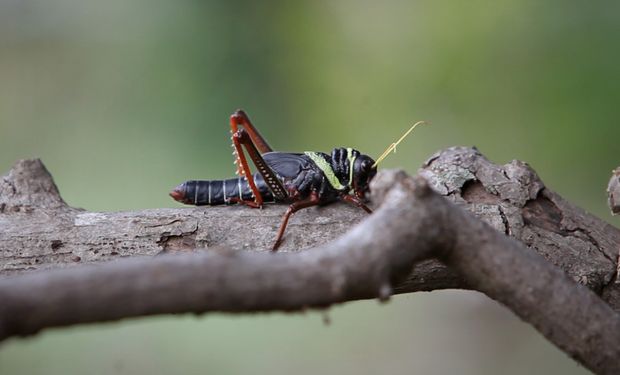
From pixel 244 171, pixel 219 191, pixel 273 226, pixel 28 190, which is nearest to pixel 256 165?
pixel 244 171

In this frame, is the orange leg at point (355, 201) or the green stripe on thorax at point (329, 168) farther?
the green stripe on thorax at point (329, 168)

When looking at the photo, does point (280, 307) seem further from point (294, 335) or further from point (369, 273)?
point (294, 335)

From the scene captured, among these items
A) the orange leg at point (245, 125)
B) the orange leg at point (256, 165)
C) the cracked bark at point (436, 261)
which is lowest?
the cracked bark at point (436, 261)

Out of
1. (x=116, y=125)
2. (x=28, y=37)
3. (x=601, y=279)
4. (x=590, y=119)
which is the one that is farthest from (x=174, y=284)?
(x=28, y=37)

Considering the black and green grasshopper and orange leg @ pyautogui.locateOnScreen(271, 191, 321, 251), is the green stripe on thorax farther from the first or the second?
orange leg @ pyautogui.locateOnScreen(271, 191, 321, 251)

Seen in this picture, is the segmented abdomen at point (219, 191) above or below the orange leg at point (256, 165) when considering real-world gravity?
below

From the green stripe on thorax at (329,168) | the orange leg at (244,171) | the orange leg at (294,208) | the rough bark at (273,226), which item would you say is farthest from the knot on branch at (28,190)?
the green stripe on thorax at (329,168)

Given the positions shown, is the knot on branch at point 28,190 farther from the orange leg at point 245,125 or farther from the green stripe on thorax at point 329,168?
the green stripe on thorax at point 329,168
